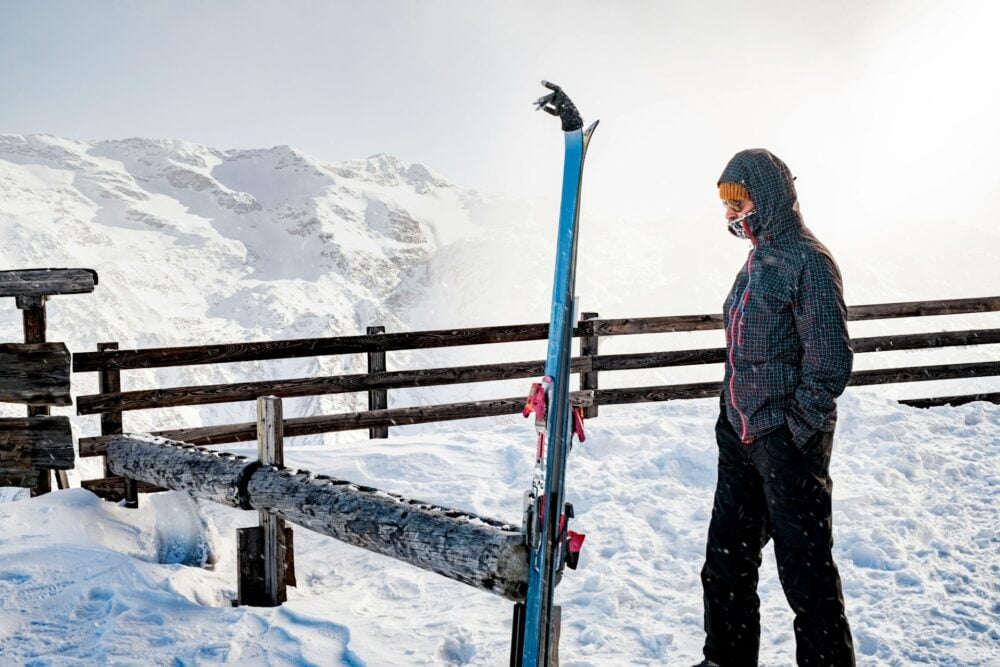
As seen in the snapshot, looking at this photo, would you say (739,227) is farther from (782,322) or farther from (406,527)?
(406,527)

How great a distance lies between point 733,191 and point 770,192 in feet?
0.43

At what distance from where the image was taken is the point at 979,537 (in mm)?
3891

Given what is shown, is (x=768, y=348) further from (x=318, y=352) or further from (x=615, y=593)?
(x=318, y=352)

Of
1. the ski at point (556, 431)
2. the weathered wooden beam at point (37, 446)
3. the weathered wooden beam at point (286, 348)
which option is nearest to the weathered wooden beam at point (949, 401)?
the weathered wooden beam at point (286, 348)

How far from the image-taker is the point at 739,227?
2262 mm

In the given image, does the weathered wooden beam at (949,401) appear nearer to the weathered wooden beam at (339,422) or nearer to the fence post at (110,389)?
the weathered wooden beam at (339,422)

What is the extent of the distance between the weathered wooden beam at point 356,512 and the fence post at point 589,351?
13.7ft

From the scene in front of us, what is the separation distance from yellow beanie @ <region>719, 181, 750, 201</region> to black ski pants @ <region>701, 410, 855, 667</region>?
2.51 feet

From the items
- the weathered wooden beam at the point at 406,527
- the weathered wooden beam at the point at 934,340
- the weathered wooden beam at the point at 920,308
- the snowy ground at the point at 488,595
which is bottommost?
the snowy ground at the point at 488,595

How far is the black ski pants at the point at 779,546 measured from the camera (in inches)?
79.8

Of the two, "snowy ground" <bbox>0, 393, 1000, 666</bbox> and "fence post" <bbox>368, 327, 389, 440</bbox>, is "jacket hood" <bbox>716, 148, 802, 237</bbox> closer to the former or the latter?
"snowy ground" <bbox>0, 393, 1000, 666</bbox>

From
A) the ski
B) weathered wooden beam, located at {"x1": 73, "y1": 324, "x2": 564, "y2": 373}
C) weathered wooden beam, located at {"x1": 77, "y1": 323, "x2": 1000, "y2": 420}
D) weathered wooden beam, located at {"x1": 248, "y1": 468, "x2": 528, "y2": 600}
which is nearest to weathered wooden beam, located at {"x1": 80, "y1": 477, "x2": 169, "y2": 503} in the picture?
weathered wooden beam, located at {"x1": 77, "y1": 323, "x2": 1000, "y2": 420}

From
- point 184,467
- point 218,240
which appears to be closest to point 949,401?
point 184,467

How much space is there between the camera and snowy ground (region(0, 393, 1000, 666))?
277cm
